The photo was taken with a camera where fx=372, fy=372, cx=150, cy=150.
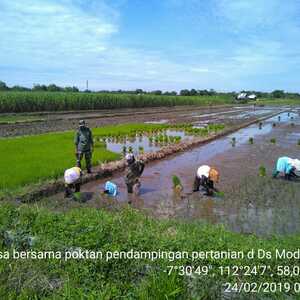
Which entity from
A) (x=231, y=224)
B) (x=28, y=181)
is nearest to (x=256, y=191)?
(x=231, y=224)

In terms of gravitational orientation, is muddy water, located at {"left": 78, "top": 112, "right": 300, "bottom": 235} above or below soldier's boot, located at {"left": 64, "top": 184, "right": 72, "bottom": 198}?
below

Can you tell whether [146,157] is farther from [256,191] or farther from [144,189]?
[256,191]

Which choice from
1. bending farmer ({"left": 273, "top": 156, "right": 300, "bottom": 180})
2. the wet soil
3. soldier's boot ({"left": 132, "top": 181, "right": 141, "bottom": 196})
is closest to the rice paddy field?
soldier's boot ({"left": 132, "top": 181, "right": 141, "bottom": 196})

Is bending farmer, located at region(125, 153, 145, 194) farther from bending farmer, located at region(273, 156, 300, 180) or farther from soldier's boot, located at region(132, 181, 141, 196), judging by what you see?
bending farmer, located at region(273, 156, 300, 180)

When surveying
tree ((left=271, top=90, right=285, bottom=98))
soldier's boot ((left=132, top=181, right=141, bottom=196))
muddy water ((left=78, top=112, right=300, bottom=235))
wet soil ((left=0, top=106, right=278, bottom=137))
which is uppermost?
tree ((left=271, top=90, right=285, bottom=98))

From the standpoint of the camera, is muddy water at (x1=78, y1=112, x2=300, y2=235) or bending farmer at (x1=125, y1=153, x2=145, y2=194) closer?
muddy water at (x1=78, y1=112, x2=300, y2=235)

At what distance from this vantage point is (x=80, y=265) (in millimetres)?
3977

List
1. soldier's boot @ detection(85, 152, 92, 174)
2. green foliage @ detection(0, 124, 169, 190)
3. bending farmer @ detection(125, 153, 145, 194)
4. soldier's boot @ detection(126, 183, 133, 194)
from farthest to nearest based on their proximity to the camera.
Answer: soldier's boot @ detection(85, 152, 92, 174) < green foliage @ detection(0, 124, 169, 190) < soldier's boot @ detection(126, 183, 133, 194) < bending farmer @ detection(125, 153, 145, 194)

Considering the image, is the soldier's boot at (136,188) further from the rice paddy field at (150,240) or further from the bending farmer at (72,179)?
the bending farmer at (72,179)

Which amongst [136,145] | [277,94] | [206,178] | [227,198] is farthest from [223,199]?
[277,94]

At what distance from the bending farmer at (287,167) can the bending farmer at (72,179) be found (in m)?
5.17


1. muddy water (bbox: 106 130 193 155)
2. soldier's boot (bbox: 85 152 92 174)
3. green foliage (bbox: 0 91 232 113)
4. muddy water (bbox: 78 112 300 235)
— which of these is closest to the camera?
muddy water (bbox: 78 112 300 235)

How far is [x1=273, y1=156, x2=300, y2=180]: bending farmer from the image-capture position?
928 cm

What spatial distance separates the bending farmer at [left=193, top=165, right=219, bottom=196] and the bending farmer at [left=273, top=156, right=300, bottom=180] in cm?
229
